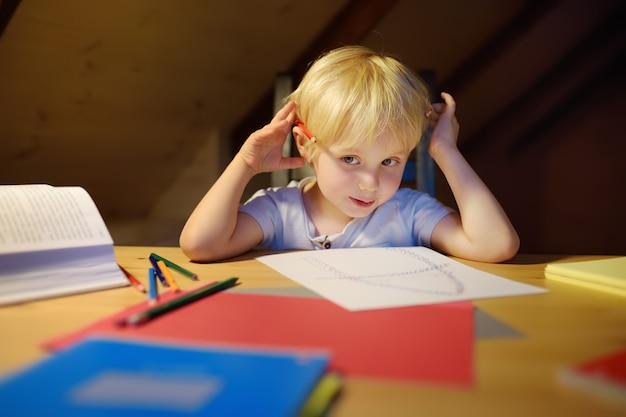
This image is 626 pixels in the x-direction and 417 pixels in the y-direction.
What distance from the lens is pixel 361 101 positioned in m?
0.87

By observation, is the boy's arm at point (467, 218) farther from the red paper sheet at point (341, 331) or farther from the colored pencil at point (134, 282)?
the colored pencil at point (134, 282)

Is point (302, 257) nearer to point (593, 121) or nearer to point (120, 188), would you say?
point (120, 188)

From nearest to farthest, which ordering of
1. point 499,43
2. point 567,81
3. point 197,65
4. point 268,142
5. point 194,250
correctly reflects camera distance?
point 194,250
point 268,142
point 197,65
point 499,43
point 567,81

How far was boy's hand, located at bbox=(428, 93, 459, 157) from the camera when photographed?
103 cm

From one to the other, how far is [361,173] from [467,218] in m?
0.21

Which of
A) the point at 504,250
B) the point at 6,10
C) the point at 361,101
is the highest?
the point at 6,10

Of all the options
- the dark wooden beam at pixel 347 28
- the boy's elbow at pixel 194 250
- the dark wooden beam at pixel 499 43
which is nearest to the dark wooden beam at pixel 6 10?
the dark wooden beam at pixel 347 28

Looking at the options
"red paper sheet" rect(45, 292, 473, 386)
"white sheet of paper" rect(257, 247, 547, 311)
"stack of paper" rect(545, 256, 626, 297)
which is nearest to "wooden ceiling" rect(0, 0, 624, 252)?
"white sheet of paper" rect(257, 247, 547, 311)

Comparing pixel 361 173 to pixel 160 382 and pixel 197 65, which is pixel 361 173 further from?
pixel 197 65

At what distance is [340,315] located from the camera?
546mm

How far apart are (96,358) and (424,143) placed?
38.6 inches

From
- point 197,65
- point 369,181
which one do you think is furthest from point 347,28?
point 369,181

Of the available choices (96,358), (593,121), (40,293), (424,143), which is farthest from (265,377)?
(593,121)

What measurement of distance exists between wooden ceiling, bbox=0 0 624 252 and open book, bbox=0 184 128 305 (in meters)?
1.26
